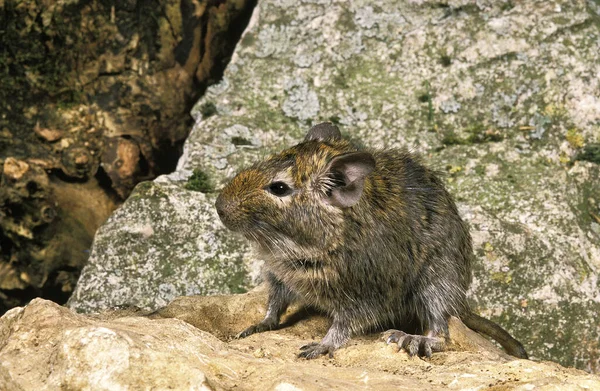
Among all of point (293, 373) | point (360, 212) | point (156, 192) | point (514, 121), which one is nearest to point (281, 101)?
point (156, 192)

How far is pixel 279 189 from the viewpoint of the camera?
5.51 meters

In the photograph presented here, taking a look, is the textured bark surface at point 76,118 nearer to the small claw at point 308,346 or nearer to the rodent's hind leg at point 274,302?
the rodent's hind leg at point 274,302

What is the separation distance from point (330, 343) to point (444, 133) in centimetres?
337

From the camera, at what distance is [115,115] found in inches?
316

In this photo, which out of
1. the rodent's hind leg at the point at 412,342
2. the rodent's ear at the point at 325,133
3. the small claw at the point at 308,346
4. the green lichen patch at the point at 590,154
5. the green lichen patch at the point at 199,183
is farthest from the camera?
the green lichen patch at the point at 590,154

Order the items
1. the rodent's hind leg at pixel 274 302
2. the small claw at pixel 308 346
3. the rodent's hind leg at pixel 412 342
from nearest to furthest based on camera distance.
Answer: the rodent's hind leg at pixel 412 342
the small claw at pixel 308 346
the rodent's hind leg at pixel 274 302

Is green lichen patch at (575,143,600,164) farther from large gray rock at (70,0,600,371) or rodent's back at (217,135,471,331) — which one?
rodent's back at (217,135,471,331)

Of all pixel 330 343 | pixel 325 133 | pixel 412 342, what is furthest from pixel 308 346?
pixel 325 133

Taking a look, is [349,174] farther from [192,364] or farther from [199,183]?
[199,183]

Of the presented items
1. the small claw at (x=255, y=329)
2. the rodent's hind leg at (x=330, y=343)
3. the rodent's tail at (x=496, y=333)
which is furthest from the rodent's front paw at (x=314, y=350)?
the rodent's tail at (x=496, y=333)

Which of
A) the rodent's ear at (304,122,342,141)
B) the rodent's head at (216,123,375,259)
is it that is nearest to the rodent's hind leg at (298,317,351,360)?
the rodent's head at (216,123,375,259)

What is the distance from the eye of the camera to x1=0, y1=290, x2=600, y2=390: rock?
393 cm

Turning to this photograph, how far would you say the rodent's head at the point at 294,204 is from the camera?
5.45m

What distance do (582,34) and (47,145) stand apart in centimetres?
564
